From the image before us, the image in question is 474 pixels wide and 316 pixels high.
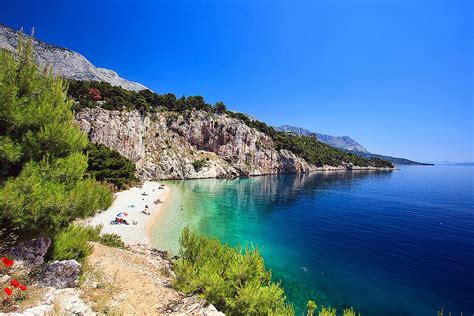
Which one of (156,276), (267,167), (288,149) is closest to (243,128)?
(267,167)

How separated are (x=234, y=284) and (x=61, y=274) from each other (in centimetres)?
675

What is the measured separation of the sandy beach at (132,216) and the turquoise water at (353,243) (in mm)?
1644

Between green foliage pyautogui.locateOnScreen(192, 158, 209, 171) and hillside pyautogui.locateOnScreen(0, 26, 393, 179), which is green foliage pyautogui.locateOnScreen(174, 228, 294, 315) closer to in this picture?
hillside pyautogui.locateOnScreen(0, 26, 393, 179)

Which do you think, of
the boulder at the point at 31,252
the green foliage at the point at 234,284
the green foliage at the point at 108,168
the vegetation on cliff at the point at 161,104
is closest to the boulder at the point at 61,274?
the boulder at the point at 31,252

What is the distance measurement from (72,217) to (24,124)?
3.94 metres

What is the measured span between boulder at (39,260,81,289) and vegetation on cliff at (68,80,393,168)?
2602 inches

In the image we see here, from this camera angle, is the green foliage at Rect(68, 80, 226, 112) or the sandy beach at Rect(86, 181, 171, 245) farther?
the green foliage at Rect(68, 80, 226, 112)

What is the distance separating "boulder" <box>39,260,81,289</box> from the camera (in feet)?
27.8

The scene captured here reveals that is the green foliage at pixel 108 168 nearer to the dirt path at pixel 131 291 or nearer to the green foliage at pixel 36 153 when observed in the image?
the dirt path at pixel 131 291

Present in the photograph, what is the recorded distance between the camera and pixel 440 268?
75.8 ft

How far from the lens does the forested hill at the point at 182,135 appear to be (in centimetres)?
6724

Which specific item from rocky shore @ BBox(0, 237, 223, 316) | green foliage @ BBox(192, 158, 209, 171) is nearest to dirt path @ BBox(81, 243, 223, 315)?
rocky shore @ BBox(0, 237, 223, 316)

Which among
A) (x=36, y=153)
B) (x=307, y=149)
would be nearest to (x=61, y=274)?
(x=36, y=153)

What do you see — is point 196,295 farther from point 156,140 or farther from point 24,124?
→ point 156,140
